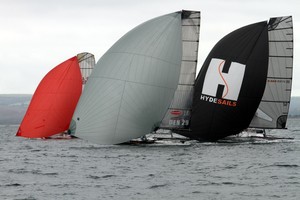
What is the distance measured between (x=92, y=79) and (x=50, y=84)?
39.3 feet

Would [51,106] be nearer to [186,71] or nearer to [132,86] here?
[186,71]

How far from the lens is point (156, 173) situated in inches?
1064

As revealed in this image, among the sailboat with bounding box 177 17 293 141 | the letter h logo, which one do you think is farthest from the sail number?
the letter h logo

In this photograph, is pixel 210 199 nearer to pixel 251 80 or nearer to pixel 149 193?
pixel 149 193

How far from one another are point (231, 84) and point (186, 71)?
2729 mm

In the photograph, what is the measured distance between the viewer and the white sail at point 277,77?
136ft

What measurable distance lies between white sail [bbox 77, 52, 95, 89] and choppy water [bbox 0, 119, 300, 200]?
35.1ft

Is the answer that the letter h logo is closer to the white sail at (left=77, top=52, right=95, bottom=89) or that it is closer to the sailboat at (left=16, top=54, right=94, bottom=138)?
the sailboat at (left=16, top=54, right=94, bottom=138)

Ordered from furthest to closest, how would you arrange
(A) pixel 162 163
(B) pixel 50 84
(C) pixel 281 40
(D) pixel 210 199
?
(B) pixel 50 84 → (C) pixel 281 40 → (A) pixel 162 163 → (D) pixel 210 199

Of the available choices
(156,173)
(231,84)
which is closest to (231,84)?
(231,84)

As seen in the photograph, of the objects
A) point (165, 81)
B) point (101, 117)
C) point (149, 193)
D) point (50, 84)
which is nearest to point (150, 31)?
point (165, 81)

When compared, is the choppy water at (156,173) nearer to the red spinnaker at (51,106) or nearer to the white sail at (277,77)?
the white sail at (277,77)

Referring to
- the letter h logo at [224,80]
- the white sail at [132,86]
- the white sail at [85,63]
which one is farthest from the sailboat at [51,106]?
the letter h logo at [224,80]

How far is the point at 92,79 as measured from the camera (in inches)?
1400
